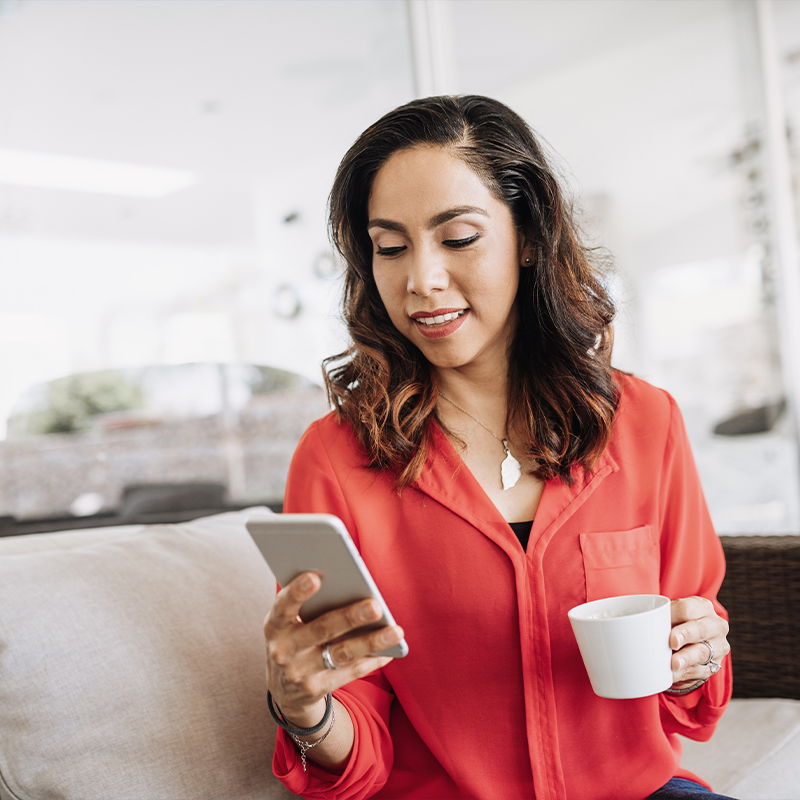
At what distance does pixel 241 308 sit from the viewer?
2400 mm

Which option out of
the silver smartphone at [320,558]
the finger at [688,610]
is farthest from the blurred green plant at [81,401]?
the finger at [688,610]

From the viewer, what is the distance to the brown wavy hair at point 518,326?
3.67 ft

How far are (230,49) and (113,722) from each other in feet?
6.19

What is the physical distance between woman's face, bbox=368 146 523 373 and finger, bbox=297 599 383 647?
19.2 inches

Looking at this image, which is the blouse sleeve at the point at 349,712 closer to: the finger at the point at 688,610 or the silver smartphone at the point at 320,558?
the silver smartphone at the point at 320,558

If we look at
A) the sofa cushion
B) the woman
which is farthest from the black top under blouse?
the sofa cushion

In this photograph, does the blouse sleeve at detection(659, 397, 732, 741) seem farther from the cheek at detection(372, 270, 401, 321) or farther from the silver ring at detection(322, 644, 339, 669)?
the silver ring at detection(322, 644, 339, 669)

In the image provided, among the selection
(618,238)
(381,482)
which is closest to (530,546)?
(381,482)

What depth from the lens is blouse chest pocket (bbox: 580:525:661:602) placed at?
1.06m

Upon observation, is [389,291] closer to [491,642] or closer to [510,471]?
[510,471]

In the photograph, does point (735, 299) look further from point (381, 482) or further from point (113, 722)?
point (113, 722)

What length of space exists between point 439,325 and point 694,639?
54 cm

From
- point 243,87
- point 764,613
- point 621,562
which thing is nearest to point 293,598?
point 621,562

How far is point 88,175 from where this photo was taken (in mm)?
2141
